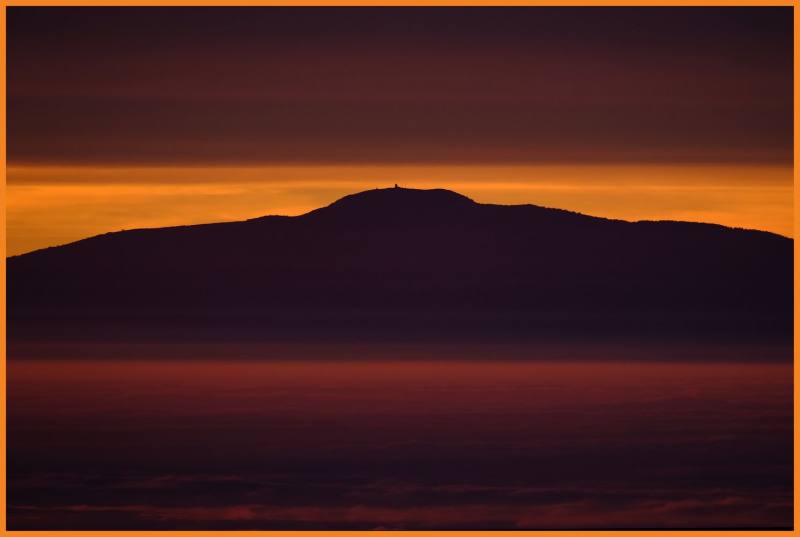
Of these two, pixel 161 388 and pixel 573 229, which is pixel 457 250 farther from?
pixel 161 388

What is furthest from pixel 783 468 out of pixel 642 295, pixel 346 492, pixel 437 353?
pixel 642 295

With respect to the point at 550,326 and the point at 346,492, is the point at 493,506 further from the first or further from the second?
the point at 550,326

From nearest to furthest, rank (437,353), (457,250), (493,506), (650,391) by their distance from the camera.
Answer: (493,506) < (650,391) < (437,353) < (457,250)

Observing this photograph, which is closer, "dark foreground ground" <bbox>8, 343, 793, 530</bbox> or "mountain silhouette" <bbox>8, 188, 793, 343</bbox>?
"dark foreground ground" <bbox>8, 343, 793, 530</bbox>

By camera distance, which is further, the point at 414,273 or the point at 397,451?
the point at 414,273

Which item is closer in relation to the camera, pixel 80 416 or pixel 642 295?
pixel 80 416

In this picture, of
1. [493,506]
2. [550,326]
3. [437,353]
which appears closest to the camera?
[493,506]

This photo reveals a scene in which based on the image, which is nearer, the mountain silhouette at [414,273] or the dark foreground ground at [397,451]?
the dark foreground ground at [397,451]
